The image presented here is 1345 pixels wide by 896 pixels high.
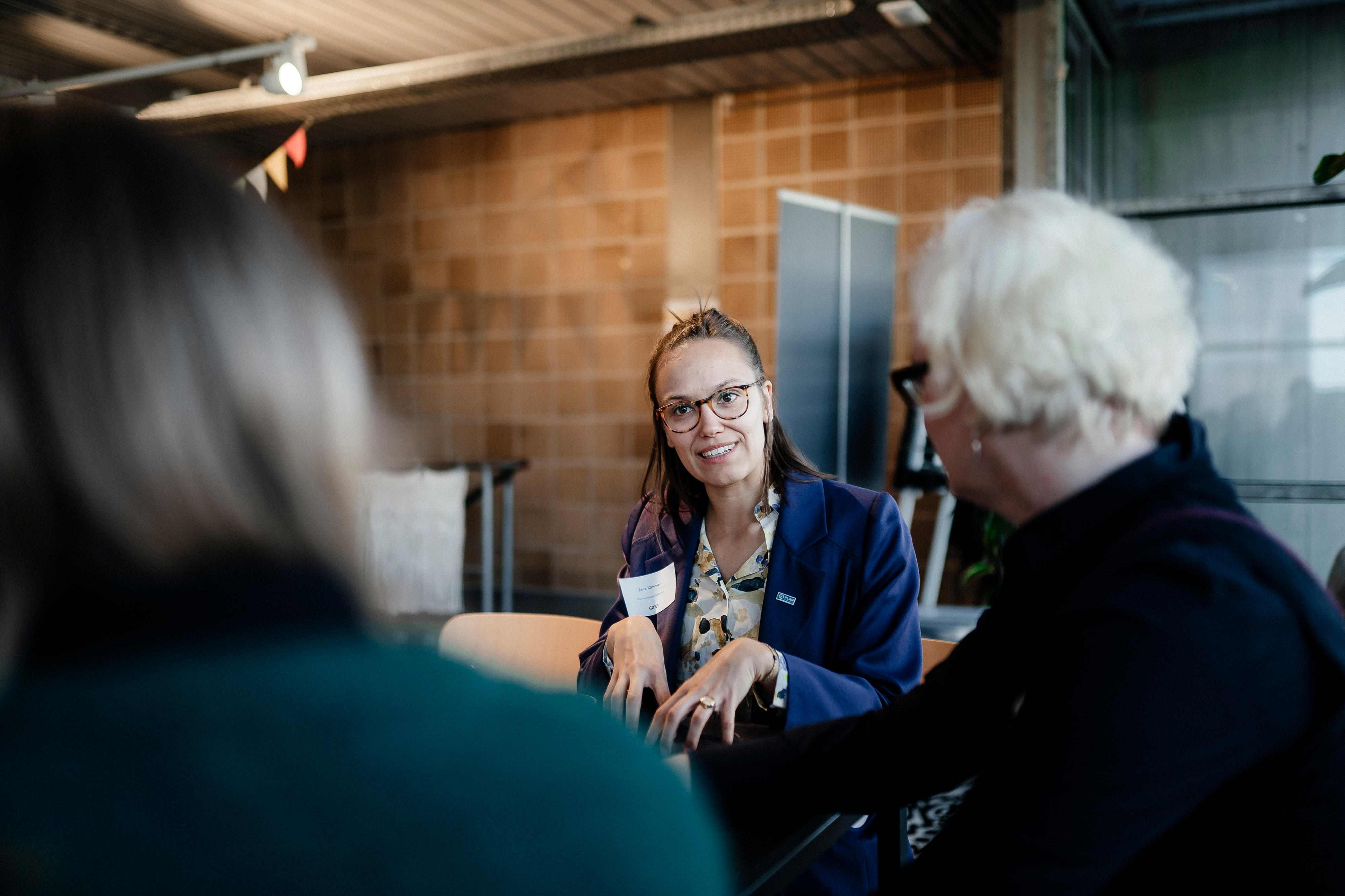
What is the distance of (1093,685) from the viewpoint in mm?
808

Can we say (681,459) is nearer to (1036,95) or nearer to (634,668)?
(634,668)

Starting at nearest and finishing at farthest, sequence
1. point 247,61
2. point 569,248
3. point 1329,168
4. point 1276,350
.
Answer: point 1329,168, point 1276,350, point 247,61, point 569,248

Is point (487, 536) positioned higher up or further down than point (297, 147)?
further down

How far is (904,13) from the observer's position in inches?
173

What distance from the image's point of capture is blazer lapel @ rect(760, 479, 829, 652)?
1.76m

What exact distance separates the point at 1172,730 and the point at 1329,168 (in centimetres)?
231

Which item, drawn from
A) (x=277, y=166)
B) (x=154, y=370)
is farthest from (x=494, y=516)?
(x=154, y=370)

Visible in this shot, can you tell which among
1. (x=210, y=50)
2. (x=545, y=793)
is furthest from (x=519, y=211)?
(x=545, y=793)

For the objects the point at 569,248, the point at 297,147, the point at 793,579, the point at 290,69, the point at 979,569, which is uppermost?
the point at 290,69

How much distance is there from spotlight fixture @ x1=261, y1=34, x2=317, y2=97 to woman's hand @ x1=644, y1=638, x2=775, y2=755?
13.7ft

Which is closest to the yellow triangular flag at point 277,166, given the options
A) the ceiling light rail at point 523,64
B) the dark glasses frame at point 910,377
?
the ceiling light rail at point 523,64

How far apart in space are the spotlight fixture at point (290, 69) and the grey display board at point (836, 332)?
7.66 feet

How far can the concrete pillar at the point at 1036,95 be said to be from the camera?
13.0 feet

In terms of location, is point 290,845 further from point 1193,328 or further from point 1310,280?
point 1310,280
